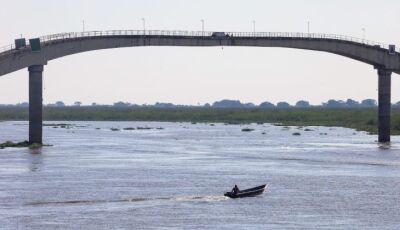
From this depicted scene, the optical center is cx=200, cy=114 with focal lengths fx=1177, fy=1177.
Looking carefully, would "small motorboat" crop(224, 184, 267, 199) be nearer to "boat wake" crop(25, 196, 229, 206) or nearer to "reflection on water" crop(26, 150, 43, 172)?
"boat wake" crop(25, 196, 229, 206)

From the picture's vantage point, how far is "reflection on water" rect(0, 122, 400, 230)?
5956 cm

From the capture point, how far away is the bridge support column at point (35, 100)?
11586 centimetres

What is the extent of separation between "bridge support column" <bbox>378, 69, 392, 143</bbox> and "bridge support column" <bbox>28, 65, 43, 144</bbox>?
3934 centimetres

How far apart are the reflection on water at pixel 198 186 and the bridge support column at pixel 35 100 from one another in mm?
2969

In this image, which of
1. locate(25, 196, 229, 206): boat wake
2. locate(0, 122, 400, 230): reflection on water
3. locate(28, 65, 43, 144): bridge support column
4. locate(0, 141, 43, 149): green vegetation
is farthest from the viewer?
locate(0, 141, 43, 149): green vegetation

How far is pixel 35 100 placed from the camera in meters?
117

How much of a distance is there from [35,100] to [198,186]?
145ft

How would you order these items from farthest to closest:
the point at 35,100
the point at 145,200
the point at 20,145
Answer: the point at 20,145 < the point at 35,100 < the point at 145,200

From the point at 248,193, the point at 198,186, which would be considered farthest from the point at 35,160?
the point at 248,193

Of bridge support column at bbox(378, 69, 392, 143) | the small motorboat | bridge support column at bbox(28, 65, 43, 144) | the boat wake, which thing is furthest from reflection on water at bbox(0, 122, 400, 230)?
bridge support column at bbox(378, 69, 392, 143)

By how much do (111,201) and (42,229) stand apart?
37.0ft

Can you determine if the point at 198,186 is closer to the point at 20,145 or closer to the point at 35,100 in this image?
the point at 35,100

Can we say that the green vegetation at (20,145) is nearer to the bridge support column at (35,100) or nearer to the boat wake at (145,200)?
the bridge support column at (35,100)

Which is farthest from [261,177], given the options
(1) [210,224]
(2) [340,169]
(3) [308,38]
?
(3) [308,38]
